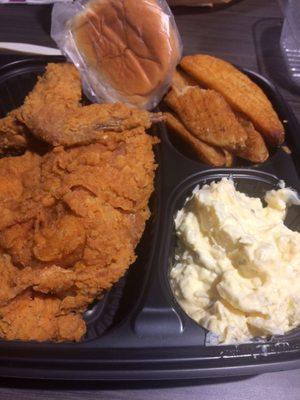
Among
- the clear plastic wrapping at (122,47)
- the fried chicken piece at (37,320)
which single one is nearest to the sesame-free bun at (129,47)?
the clear plastic wrapping at (122,47)

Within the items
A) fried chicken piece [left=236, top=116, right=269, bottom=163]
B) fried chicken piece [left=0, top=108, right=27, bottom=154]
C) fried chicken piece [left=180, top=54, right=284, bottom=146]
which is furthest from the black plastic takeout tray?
fried chicken piece [left=0, top=108, right=27, bottom=154]

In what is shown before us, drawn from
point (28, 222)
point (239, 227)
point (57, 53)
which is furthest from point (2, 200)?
point (57, 53)

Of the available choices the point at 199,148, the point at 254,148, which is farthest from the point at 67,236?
the point at 254,148

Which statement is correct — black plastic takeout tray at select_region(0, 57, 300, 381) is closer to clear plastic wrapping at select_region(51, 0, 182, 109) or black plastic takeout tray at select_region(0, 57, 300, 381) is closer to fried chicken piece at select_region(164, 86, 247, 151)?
fried chicken piece at select_region(164, 86, 247, 151)

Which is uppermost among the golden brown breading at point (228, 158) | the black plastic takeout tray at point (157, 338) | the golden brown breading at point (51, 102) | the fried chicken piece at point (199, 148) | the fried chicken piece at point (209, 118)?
the golden brown breading at point (51, 102)

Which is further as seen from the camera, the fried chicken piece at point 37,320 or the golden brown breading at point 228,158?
the golden brown breading at point 228,158

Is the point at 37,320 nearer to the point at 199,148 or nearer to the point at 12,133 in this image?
the point at 12,133

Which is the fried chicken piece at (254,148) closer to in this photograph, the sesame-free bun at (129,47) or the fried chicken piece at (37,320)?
the sesame-free bun at (129,47)
